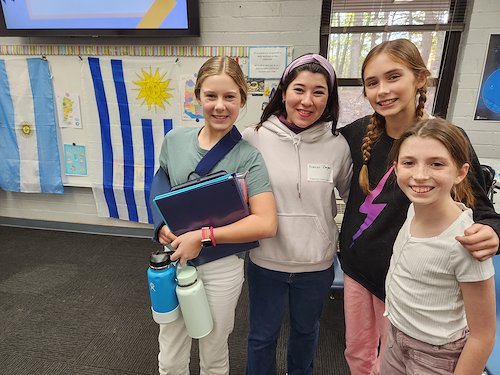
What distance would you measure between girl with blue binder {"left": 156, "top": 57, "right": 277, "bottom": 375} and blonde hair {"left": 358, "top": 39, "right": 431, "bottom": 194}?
0.31 meters

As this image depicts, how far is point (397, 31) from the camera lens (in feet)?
7.35

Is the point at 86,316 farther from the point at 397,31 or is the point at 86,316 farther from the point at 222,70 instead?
the point at 397,31

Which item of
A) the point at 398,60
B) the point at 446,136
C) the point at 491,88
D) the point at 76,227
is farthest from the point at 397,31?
the point at 76,227

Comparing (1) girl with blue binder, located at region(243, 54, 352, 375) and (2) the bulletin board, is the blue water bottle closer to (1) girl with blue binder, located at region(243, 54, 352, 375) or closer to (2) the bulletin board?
(1) girl with blue binder, located at region(243, 54, 352, 375)

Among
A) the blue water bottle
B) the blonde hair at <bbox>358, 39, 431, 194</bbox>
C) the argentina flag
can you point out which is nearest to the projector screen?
the argentina flag

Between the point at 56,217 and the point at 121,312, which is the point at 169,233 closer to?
the point at 121,312

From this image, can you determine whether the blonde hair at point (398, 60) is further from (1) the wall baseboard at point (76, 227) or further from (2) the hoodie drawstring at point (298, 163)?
(1) the wall baseboard at point (76, 227)

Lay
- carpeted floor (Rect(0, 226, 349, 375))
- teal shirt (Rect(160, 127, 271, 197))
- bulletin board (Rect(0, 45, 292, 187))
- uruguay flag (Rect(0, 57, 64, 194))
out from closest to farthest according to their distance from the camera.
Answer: teal shirt (Rect(160, 127, 271, 197)) → carpeted floor (Rect(0, 226, 349, 375)) → bulletin board (Rect(0, 45, 292, 187)) → uruguay flag (Rect(0, 57, 64, 194))

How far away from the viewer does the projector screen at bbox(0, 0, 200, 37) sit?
7.36 feet

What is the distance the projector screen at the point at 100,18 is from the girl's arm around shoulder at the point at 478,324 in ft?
7.28

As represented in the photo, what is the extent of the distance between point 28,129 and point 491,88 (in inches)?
141

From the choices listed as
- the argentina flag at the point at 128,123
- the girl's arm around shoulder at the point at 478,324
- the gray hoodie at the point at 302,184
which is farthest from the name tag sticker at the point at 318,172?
the argentina flag at the point at 128,123

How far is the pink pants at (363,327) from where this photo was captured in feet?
3.52

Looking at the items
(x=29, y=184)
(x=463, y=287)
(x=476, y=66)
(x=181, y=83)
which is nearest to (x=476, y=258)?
(x=463, y=287)
